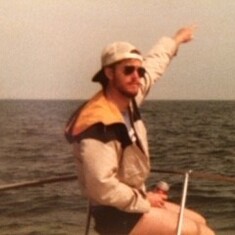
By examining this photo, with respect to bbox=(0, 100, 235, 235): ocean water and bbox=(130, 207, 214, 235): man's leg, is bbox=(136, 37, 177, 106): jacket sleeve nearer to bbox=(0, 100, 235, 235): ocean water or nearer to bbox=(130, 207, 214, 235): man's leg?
bbox=(0, 100, 235, 235): ocean water

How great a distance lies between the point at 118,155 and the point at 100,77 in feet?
0.95

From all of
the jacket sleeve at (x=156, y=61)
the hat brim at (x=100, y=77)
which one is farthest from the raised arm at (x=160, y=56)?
the hat brim at (x=100, y=77)

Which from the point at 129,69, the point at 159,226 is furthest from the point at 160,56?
the point at 159,226

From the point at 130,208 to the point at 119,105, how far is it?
1.16ft

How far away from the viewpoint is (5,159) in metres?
26.5

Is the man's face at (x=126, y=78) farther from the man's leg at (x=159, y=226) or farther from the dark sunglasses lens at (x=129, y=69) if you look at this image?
the man's leg at (x=159, y=226)

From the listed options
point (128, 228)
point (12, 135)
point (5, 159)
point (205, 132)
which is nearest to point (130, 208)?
point (128, 228)

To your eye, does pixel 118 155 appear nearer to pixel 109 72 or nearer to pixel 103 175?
pixel 103 175

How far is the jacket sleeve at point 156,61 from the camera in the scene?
315 cm

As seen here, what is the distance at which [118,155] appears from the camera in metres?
2.54

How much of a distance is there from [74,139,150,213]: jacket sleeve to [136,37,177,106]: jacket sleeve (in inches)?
23.8

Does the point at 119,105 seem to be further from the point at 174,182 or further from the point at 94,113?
the point at 174,182

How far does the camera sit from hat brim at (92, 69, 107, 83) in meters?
2.63

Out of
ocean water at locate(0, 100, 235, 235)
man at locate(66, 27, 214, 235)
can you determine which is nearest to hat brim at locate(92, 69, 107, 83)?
man at locate(66, 27, 214, 235)
